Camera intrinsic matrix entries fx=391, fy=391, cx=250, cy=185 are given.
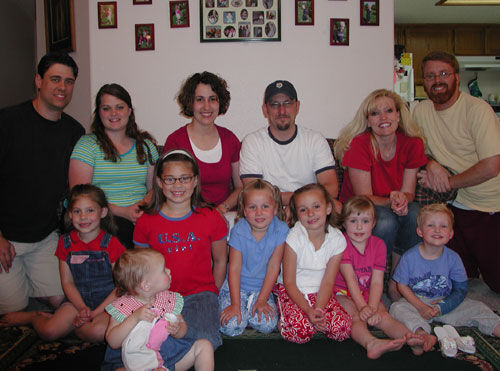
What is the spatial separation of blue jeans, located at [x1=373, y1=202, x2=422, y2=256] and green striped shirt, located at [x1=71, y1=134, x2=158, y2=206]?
4.28 feet

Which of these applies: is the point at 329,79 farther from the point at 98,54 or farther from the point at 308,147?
the point at 98,54

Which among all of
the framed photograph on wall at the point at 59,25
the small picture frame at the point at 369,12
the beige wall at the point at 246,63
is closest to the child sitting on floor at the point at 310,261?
the beige wall at the point at 246,63

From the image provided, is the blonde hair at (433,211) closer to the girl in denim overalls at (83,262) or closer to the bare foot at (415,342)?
the bare foot at (415,342)

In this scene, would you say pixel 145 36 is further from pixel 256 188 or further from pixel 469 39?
pixel 469 39

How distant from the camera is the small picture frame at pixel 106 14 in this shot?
3.05 m

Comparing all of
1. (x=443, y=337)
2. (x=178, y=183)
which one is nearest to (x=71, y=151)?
(x=178, y=183)

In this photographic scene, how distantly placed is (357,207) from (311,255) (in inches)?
13.3

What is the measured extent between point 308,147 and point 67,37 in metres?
2.27

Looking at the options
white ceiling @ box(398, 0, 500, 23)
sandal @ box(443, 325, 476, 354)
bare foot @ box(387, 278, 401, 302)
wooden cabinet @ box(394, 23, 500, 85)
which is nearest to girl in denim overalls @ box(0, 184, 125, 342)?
bare foot @ box(387, 278, 401, 302)

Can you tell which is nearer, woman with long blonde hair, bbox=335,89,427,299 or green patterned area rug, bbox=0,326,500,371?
green patterned area rug, bbox=0,326,500,371

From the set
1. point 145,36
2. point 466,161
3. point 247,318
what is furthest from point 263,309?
point 145,36

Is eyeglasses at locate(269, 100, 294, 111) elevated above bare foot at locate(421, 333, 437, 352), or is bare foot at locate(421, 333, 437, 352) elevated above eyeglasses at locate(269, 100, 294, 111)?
eyeglasses at locate(269, 100, 294, 111)

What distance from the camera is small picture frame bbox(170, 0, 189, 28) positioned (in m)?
3.02

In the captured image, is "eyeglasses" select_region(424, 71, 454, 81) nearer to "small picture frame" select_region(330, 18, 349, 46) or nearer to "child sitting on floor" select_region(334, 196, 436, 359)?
"small picture frame" select_region(330, 18, 349, 46)
